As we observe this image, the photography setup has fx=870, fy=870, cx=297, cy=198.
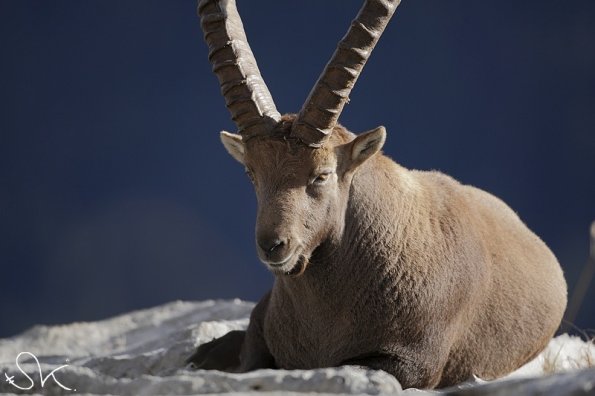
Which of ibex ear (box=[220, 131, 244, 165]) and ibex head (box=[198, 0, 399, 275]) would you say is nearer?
ibex head (box=[198, 0, 399, 275])

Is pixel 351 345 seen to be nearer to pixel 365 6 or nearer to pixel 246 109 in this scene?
pixel 246 109

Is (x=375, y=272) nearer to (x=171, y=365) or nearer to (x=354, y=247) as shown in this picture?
(x=354, y=247)

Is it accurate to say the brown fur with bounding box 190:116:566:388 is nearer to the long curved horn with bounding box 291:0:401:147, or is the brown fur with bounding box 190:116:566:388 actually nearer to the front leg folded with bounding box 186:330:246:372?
the long curved horn with bounding box 291:0:401:147

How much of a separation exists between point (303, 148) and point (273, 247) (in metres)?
0.73

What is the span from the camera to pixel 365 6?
5.66 meters

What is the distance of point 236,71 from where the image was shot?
5941 mm

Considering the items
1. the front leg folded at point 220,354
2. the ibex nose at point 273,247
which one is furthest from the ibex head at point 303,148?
Answer: the front leg folded at point 220,354

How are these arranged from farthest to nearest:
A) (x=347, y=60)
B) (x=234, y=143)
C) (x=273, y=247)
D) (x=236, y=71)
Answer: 1. (x=234, y=143)
2. (x=236, y=71)
3. (x=347, y=60)
4. (x=273, y=247)

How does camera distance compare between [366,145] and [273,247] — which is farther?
[366,145]

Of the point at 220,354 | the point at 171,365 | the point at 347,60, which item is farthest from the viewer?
the point at 171,365

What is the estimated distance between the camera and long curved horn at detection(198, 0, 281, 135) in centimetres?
575

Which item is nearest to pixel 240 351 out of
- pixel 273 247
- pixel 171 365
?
pixel 171 365

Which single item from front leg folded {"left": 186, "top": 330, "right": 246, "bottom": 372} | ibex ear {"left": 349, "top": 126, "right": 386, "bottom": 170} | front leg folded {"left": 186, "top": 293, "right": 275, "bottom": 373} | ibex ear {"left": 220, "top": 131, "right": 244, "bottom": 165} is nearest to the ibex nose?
ibex ear {"left": 349, "top": 126, "right": 386, "bottom": 170}

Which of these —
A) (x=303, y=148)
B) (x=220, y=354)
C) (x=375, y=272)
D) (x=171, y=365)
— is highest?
(x=303, y=148)
